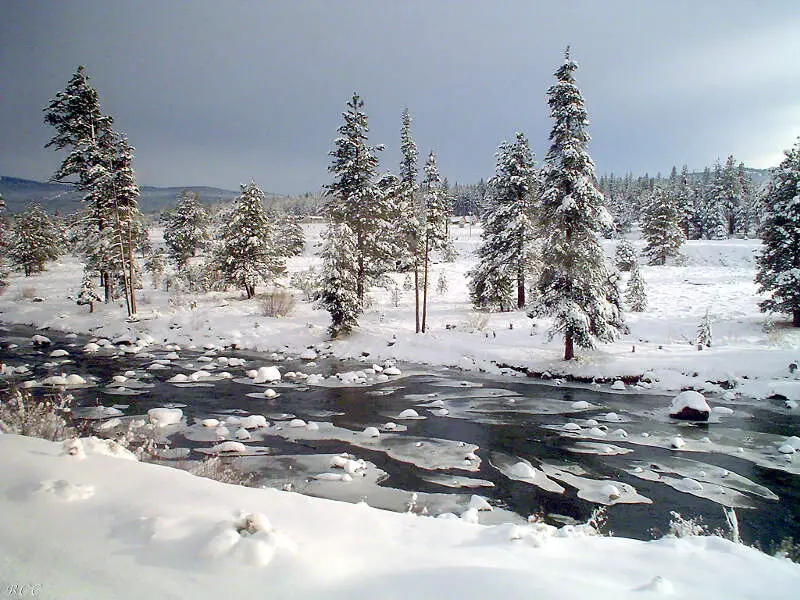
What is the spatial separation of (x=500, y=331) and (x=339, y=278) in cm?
1103

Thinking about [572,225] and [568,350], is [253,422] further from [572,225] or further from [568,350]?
[572,225]

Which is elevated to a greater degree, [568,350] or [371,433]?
[568,350]

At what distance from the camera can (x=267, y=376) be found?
1938 centimetres

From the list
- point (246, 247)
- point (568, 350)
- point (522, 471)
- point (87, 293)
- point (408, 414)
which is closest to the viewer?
point (522, 471)

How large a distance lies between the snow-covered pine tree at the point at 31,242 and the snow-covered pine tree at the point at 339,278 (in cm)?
5182

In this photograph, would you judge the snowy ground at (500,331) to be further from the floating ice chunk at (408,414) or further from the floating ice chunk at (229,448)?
the floating ice chunk at (229,448)

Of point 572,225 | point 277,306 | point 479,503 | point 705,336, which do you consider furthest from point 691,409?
point 277,306

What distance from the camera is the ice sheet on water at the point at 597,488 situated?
9.18 m

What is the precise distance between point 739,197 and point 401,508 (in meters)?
90.7

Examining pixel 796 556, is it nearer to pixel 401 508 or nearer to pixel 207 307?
pixel 401 508

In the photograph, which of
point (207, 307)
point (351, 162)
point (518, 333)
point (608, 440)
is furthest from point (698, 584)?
point (207, 307)

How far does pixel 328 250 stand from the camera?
85.7 feet

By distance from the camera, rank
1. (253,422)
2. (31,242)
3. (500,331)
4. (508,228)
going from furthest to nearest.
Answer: (31,242)
(508,228)
(500,331)
(253,422)

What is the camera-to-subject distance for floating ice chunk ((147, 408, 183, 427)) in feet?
42.5
